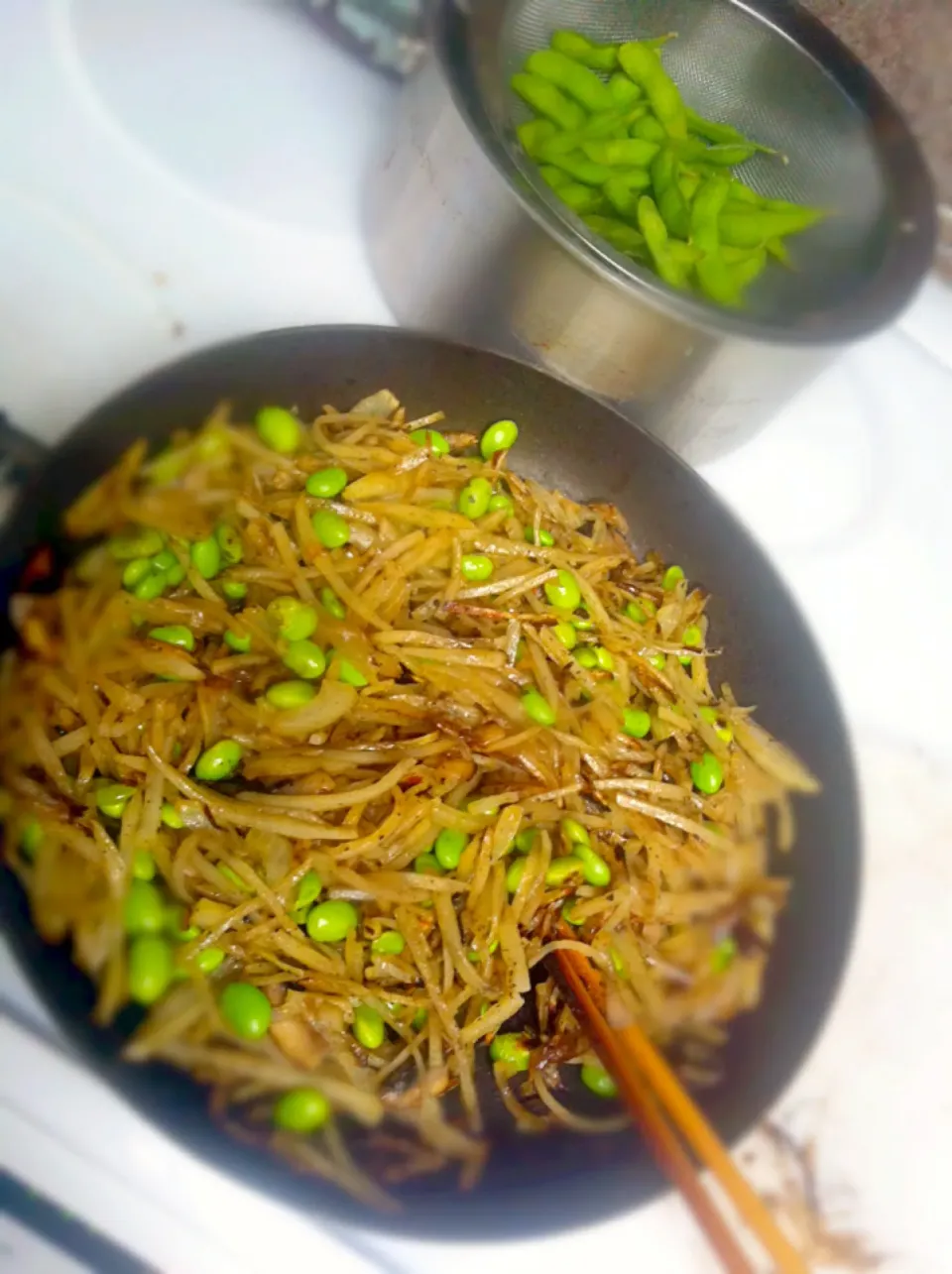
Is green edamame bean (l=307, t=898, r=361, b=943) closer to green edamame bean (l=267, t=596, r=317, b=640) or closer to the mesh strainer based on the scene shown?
green edamame bean (l=267, t=596, r=317, b=640)

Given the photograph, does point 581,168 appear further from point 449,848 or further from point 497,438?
point 449,848

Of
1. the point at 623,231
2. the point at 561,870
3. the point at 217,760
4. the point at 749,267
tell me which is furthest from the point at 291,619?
the point at 749,267

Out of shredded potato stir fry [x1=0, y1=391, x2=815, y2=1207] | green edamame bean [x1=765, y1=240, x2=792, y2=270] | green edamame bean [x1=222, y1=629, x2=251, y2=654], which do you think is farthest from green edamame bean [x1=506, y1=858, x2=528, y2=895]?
green edamame bean [x1=765, y1=240, x2=792, y2=270]

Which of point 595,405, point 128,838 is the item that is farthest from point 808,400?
point 128,838

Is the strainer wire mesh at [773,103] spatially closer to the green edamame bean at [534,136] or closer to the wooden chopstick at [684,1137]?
the green edamame bean at [534,136]

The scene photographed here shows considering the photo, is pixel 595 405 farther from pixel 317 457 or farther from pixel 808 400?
pixel 808 400
